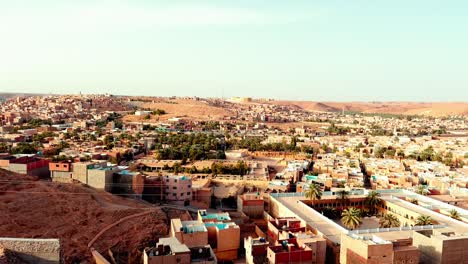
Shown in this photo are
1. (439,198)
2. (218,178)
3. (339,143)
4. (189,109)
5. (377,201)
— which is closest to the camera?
(377,201)

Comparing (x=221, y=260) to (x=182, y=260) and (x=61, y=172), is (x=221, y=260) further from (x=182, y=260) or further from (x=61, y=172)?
(x=61, y=172)

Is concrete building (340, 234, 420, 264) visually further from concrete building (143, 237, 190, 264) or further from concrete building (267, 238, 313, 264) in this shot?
concrete building (143, 237, 190, 264)

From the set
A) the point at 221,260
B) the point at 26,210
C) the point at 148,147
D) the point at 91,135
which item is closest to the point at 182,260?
the point at 221,260

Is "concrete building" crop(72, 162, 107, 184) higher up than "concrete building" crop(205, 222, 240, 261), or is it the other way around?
"concrete building" crop(72, 162, 107, 184)

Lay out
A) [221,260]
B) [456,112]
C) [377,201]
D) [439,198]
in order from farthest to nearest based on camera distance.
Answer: [456,112] → [439,198] → [377,201] → [221,260]

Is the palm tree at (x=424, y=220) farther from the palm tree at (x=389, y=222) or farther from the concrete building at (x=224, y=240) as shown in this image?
the concrete building at (x=224, y=240)

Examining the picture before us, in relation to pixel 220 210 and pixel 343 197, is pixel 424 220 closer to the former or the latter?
pixel 343 197

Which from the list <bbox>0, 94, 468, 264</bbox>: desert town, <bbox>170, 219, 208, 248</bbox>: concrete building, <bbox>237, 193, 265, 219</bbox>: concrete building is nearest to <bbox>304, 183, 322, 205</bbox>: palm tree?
<bbox>0, 94, 468, 264</bbox>: desert town

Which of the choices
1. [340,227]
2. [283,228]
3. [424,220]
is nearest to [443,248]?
[424,220]
